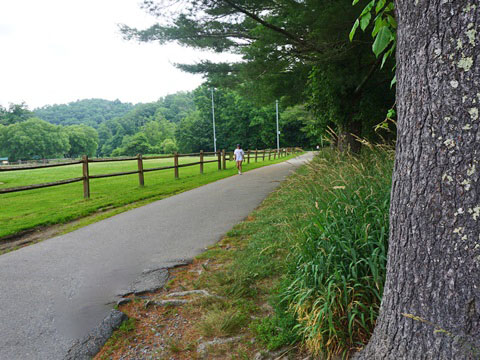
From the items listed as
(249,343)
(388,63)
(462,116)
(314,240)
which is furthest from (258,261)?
(388,63)

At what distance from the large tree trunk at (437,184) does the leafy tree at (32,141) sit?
71888mm

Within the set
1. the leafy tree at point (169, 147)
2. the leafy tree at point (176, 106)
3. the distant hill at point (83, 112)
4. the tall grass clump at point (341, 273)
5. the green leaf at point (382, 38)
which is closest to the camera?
the green leaf at point (382, 38)

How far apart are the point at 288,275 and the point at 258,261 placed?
67 centimetres

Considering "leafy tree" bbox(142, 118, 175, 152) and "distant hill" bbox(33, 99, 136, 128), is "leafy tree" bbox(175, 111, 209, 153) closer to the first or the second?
"leafy tree" bbox(142, 118, 175, 152)

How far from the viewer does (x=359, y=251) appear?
8.53ft

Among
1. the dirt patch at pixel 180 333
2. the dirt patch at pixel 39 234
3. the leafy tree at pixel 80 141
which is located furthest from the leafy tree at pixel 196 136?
the dirt patch at pixel 180 333

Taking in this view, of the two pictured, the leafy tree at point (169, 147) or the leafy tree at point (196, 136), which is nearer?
the leafy tree at point (196, 136)

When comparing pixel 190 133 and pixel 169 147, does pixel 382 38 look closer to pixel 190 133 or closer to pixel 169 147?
pixel 190 133

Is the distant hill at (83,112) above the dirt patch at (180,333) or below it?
above

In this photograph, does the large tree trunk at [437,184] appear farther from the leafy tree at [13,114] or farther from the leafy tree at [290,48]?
the leafy tree at [13,114]

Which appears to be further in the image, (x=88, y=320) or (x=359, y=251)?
(x=88, y=320)

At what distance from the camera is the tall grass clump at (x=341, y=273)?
2.14 meters

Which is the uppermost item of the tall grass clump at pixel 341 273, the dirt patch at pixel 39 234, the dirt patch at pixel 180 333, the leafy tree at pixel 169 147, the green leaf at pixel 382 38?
the leafy tree at pixel 169 147

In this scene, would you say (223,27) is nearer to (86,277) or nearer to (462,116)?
(86,277)
